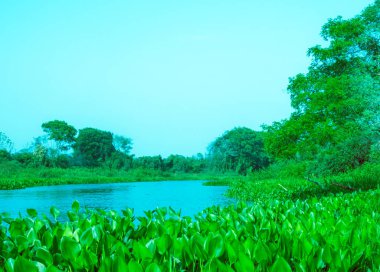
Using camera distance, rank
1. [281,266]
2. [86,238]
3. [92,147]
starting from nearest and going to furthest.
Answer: [281,266], [86,238], [92,147]

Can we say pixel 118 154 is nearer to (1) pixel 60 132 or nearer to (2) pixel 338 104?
(1) pixel 60 132

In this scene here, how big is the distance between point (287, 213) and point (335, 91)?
12.7 m

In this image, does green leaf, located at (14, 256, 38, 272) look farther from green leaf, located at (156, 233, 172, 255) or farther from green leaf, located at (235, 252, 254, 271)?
green leaf, located at (235, 252, 254, 271)

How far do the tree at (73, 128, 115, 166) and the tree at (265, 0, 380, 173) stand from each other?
2261 inches

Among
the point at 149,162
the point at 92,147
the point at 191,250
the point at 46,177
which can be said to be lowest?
the point at 191,250

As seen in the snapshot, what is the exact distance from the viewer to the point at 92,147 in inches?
2948

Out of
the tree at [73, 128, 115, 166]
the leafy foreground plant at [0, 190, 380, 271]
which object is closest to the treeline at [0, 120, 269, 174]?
the tree at [73, 128, 115, 166]

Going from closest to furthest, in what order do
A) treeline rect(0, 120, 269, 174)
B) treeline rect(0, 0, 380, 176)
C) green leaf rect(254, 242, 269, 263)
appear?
green leaf rect(254, 242, 269, 263) < treeline rect(0, 0, 380, 176) < treeline rect(0, 120, 269, 174)

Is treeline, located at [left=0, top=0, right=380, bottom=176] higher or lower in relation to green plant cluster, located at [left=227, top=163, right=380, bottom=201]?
higher

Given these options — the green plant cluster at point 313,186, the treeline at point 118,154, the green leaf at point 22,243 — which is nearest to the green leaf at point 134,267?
the green leaf at point 22,243

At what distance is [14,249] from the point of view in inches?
137

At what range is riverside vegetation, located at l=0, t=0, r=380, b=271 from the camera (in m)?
2.92

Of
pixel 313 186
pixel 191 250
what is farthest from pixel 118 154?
pixel 191 250

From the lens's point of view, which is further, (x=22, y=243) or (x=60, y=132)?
(x=60, y=132)
